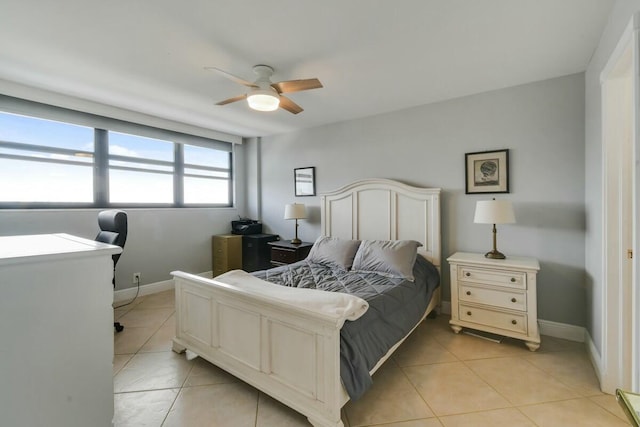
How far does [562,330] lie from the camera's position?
260 centimetres

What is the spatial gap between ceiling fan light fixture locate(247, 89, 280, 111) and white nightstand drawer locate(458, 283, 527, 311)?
2404 millimetres

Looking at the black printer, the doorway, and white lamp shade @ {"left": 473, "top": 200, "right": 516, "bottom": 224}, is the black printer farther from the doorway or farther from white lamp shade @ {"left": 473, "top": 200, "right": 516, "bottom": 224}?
the doorway

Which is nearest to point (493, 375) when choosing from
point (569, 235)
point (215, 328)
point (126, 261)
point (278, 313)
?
point (569, 235)

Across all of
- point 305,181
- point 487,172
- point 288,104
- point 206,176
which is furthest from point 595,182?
point 206,176

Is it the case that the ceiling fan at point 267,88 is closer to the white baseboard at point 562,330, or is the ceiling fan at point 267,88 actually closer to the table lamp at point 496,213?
the table lamp at point 496,213

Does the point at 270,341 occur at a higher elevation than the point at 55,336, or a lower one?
lower

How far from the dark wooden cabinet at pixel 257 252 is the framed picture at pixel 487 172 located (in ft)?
9.53

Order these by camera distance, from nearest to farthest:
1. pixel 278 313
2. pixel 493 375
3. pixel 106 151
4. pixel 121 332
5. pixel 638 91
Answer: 1. pixel 638 91
2. pixel 278 313
3. pixel 493 375
4. pixel 121 332
5. pixel 106 151

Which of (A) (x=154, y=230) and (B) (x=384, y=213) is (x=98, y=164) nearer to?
(A) (x=154, y=230)

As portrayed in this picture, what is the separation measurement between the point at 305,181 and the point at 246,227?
1.26m

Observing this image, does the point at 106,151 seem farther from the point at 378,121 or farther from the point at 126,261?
the point at 378,121

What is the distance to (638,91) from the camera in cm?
123

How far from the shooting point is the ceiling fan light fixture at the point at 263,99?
2.26 m

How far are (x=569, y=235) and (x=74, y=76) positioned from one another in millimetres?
4817
